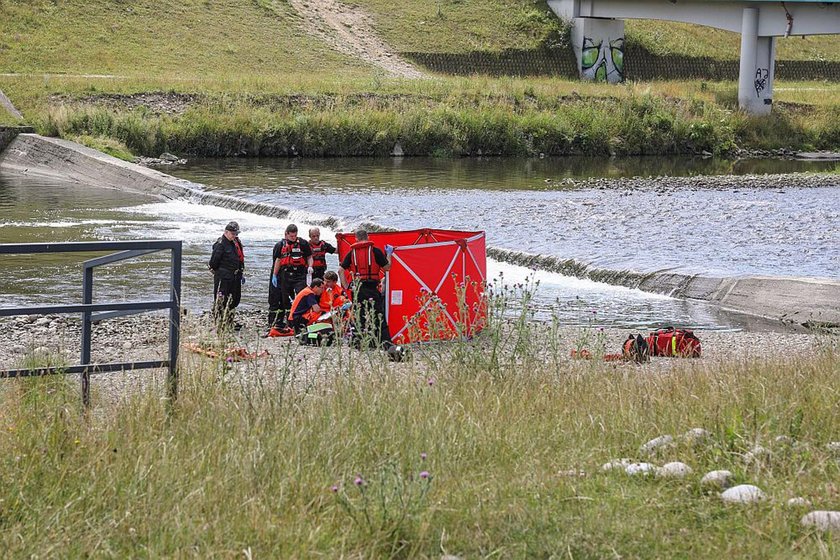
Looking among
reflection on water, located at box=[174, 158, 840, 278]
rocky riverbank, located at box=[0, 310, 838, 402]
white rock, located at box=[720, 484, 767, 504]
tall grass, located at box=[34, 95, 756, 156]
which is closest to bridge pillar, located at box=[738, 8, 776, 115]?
tall grass, located at box=[34, 95, 756, 156]

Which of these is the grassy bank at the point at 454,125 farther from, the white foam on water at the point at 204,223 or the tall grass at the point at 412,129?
the white foam on water at the point at 204,223

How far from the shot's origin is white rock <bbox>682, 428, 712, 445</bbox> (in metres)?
6.89

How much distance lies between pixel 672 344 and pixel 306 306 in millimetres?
4654

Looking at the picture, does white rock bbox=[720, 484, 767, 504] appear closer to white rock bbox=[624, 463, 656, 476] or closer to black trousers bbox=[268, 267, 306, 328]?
white rock bbox=[624, 463, 656, 476]

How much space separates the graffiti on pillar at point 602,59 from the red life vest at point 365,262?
58196mm

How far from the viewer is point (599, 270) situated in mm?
21469

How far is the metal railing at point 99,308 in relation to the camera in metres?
7.22

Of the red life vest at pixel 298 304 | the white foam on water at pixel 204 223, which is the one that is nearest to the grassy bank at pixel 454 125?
the white foam on water at pixel 204 223

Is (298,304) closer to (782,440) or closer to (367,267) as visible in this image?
(367,267)

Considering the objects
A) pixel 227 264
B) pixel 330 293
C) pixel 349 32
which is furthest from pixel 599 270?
pixel 349 32

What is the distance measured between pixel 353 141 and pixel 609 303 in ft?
87.4

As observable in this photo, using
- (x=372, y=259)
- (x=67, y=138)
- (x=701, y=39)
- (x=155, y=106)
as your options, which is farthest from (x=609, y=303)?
(x=701, y=39)

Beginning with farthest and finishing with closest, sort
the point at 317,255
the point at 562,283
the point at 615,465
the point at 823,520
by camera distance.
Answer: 1. the point at 562,283
2. the point at 317,255
3. the point at 615,465
4. the point at 823,520

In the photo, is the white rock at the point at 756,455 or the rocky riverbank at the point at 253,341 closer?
the white rock at the point at 756,455
